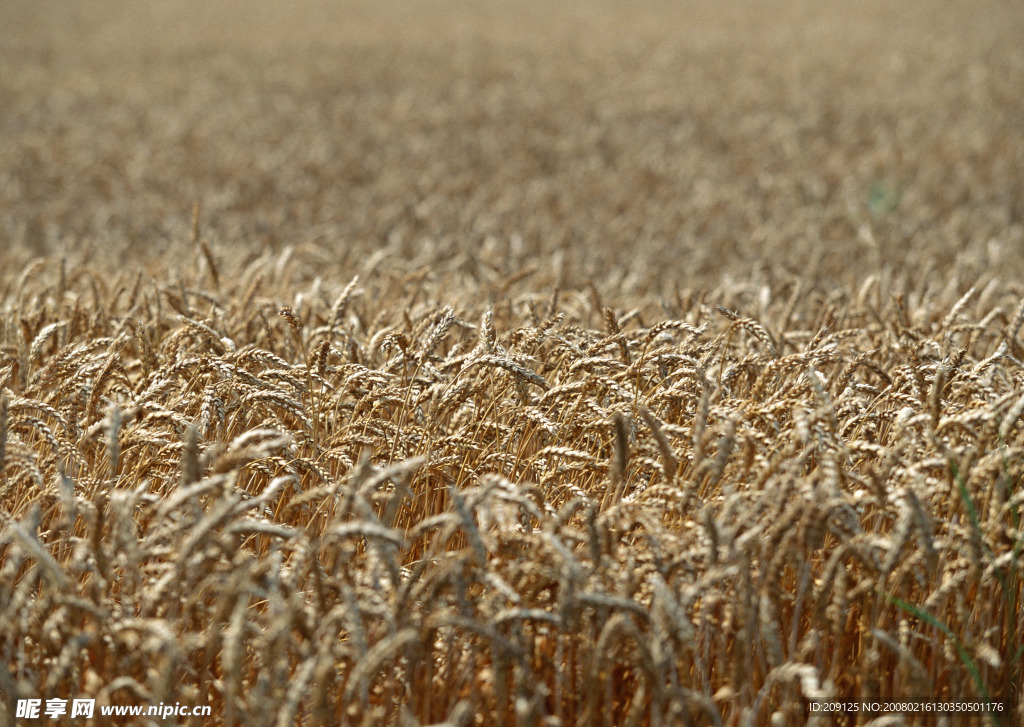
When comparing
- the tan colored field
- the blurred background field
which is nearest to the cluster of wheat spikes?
the tan colored field

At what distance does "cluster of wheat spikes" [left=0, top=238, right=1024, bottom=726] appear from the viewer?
4.53 feet

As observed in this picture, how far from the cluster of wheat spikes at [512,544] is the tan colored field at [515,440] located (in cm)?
1

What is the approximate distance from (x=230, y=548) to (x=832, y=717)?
1108 millimetres

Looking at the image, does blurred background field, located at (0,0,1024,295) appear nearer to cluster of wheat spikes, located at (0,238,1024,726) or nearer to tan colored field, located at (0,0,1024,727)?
tan colored field, located at (0,0,1024,727)

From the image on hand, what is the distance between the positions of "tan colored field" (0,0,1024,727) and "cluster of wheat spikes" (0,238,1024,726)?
0.04 feet

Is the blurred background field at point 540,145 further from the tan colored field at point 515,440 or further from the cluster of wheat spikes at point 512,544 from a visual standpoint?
the cluster of wheat spikes at point 512,544

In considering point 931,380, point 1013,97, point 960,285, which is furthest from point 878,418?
point 1013,97

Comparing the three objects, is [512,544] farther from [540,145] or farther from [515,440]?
[540,145]

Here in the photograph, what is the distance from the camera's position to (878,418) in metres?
2.28

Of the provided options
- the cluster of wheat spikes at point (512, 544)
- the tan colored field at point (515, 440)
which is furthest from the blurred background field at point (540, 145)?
→ the cluster of wheat spikes at point (512, 544)

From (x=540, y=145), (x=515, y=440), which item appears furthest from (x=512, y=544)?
(x=540, y=145)

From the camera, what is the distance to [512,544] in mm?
1694

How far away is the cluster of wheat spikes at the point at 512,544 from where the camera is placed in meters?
1.38

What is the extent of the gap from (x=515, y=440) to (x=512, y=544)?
764mm
